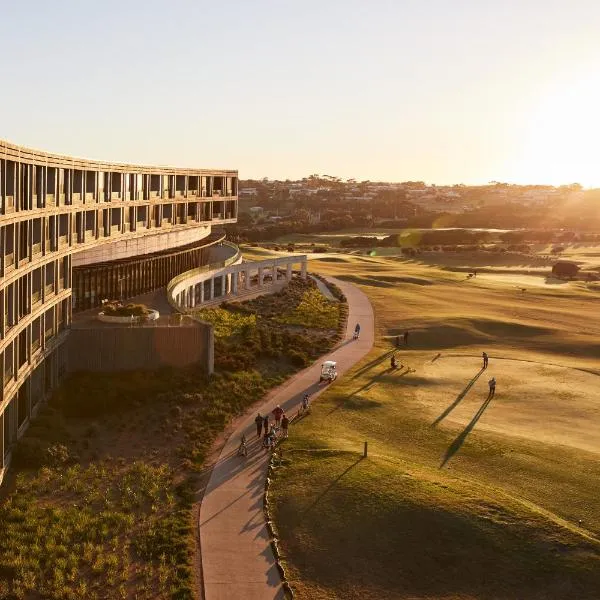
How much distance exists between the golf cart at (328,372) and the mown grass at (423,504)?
1.22 m

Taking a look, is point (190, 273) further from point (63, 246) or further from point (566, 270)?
point (566, 270)

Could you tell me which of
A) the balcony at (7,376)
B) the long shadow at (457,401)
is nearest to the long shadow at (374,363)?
the long shadow at (457,401)

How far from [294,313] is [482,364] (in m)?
20.4

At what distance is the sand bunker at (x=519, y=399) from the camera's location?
1622 inches

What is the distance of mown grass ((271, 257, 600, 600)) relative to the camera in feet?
82.0

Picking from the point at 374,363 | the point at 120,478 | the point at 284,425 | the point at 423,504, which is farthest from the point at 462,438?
the point at 120,478

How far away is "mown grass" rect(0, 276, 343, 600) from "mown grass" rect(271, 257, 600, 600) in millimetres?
4310

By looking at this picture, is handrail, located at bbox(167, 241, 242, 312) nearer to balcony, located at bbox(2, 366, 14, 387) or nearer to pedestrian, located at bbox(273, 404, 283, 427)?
pedestrian, located at bbox(273, 404, 283, 427)

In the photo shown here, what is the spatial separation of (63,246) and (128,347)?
7072 millimetres

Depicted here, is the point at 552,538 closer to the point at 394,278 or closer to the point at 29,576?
the point at 29,576

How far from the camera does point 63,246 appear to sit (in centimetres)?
4341

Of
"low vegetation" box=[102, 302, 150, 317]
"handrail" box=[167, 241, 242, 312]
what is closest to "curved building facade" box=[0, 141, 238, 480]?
"low vegetation" box=[102, 302, 150, 317]

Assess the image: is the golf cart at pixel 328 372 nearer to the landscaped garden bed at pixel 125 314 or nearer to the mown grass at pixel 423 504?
the mown grass at pixel 423 504

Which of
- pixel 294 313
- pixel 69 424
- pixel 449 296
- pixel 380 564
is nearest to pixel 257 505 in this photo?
pixel 380 564
